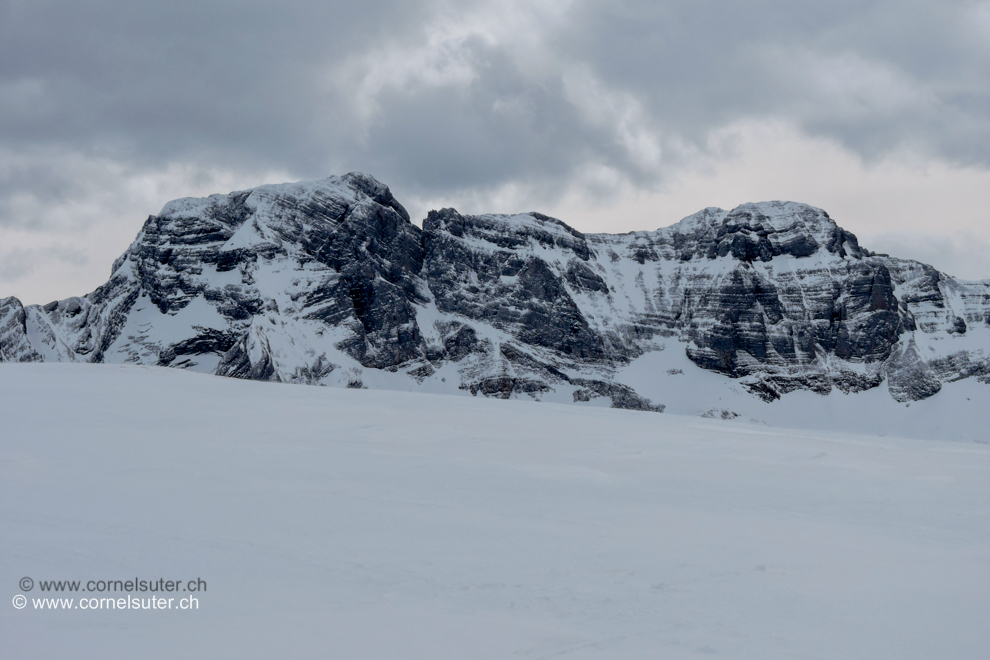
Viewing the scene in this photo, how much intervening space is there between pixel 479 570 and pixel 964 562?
6.65 m

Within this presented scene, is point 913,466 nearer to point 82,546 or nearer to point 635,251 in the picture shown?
point 82,546

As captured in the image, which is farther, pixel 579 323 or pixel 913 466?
pixel 579 323

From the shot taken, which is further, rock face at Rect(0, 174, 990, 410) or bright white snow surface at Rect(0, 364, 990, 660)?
rock face at Rect(0, 174, 990, 410)

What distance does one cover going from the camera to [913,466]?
1778 centimetres

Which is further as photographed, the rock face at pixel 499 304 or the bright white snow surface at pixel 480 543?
the rock face at pixel 499 304

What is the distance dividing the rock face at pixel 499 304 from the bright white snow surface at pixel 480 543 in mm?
112539

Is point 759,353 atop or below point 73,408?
atop

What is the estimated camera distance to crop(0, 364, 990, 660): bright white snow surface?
24.5 ft

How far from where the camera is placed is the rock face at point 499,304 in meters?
142

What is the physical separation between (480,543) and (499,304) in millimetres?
153379

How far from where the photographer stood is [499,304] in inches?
6432

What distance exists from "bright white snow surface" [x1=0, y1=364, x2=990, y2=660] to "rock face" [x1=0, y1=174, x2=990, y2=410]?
11254cm

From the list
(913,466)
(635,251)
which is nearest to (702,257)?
(635,251)

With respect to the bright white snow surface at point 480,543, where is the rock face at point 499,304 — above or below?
above
